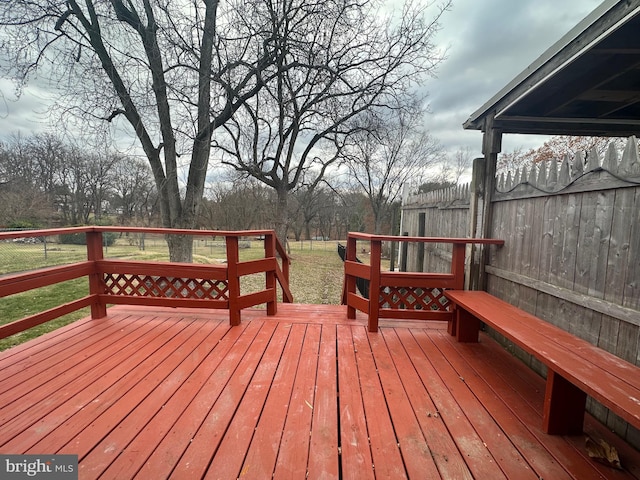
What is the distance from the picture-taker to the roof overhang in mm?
1553

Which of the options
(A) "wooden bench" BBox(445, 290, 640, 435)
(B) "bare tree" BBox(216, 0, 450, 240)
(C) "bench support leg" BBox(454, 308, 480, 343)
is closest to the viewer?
(A) "wooden bench" BBox(445, 290, 640, 435)

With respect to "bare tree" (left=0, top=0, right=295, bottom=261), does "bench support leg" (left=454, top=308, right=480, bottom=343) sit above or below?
below

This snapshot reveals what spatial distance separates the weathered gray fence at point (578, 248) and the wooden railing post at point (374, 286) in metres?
1.22

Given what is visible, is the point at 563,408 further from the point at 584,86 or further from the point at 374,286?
the point at 584,86

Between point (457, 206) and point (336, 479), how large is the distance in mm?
3609

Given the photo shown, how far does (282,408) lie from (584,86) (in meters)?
3.45

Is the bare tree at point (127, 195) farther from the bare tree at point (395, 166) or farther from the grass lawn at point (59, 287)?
the bare tree at point (395, 166)

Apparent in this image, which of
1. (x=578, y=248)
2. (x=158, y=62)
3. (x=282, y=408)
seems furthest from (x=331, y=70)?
(x=282, y=408)

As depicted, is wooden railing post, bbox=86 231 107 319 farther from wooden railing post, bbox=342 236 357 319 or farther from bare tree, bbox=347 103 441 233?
bare tree, bbox=347 103 441 233

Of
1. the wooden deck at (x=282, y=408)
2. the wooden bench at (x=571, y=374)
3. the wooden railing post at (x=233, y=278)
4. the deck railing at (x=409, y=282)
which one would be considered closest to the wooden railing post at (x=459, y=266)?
the deck railing at (x=409, y=282)

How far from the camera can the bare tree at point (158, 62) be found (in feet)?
13.4

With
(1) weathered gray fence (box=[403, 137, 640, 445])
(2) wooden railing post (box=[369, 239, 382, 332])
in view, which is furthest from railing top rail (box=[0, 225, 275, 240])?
(1) weathered gray fence (box=[403, 137, 640, 445])

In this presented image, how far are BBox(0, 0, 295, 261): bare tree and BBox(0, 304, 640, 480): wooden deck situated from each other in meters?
3.03

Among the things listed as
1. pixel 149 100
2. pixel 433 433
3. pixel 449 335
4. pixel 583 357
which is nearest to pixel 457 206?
pixel 449 335
